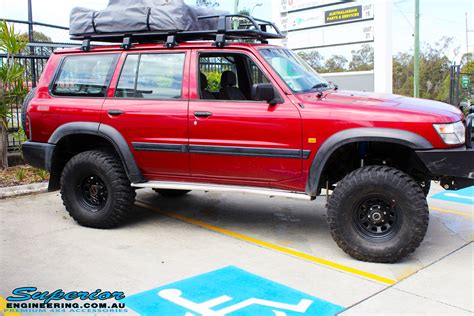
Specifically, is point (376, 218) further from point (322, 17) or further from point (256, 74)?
point (322, 17)

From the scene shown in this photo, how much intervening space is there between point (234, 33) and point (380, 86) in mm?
25073

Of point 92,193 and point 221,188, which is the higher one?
point 221,188

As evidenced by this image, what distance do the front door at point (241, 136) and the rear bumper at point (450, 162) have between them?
115cm

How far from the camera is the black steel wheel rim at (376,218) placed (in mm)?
4508

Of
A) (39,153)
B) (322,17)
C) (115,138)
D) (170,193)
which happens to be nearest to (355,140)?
(115,138)

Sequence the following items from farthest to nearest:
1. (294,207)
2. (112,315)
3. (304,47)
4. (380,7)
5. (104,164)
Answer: (304,47) → (380,7) → (294,207) → (104,164) → (112,315)

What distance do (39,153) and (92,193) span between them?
819 millimetres

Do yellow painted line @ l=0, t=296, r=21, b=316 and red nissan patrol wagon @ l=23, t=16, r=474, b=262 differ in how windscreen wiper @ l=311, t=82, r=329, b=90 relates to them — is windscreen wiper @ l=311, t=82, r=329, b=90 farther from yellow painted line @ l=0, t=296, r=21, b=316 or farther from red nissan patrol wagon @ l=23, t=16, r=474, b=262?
yellow painted line @ l=0, t=296, r=21, b=316

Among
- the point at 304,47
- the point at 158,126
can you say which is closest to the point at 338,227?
the point at 158,126

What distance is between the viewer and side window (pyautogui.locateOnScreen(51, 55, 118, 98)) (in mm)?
5621

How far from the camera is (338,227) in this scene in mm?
4551

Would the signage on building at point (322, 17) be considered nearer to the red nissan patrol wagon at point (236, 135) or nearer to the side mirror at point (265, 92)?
the red nissan patrol wagon at point (236, 135)

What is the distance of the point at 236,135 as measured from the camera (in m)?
4.93

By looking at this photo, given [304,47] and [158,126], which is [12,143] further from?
[304,47]
